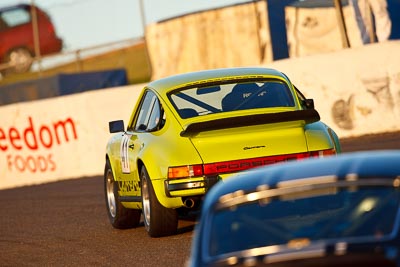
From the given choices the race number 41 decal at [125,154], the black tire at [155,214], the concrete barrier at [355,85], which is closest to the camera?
the black tire at [155,214]

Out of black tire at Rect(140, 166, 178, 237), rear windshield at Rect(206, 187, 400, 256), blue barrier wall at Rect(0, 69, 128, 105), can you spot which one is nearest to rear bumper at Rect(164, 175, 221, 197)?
black tire at Rect(140, 166, 178, 237)

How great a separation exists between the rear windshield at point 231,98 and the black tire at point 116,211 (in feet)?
5.16

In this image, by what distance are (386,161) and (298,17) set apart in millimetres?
24775

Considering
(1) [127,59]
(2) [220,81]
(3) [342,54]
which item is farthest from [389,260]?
(1) [127,59]

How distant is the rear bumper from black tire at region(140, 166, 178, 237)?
275 mm

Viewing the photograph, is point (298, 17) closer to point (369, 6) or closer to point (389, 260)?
point (369, 6)

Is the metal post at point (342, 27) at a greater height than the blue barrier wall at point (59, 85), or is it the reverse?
the metal post at point (342, 27)

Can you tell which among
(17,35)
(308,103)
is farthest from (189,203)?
(17,35)

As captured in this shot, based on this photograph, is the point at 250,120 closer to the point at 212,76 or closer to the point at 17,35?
the point at 212,76

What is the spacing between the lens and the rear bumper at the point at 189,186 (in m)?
11.6

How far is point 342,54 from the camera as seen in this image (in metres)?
23.1

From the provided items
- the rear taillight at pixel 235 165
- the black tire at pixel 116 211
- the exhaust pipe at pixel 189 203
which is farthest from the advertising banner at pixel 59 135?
the rear taillight at pixel 235 165

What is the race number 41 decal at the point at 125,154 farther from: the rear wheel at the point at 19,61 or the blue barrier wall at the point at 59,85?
the blue barrier wall at the point at 59,85

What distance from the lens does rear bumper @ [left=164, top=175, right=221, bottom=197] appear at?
11.6 metres
